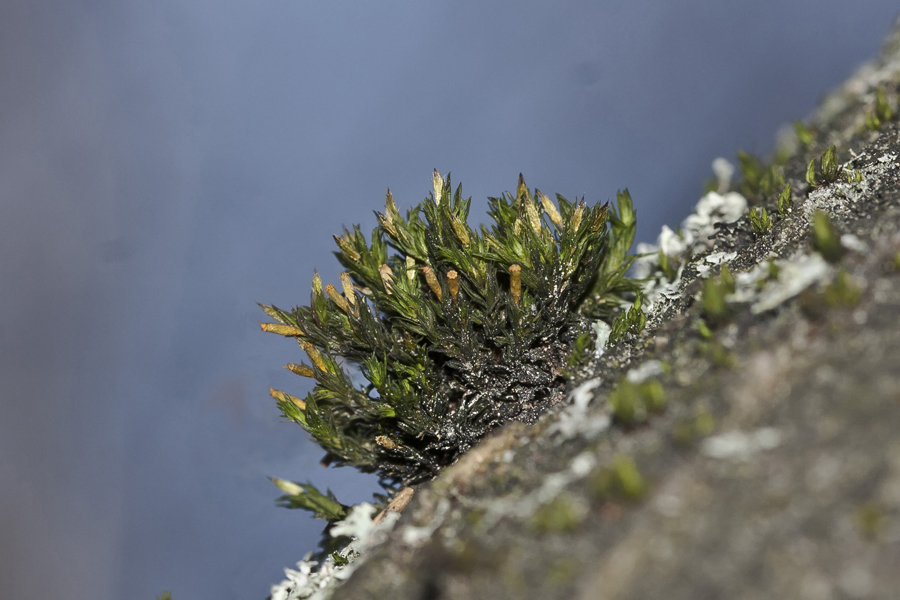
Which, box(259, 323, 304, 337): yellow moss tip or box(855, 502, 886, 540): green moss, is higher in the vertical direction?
box(259, 323, 304, 337): yellow moss tip

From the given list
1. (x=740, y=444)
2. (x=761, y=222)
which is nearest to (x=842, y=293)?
(x=740, y=444)

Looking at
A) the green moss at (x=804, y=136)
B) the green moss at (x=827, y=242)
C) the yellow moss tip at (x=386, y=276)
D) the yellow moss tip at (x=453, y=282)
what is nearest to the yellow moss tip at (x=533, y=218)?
the yellow moss tip at (x=453, y=282)

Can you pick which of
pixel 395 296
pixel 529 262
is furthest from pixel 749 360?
pixel 395 296

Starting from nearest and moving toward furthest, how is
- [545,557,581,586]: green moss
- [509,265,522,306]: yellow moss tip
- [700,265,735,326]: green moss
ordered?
[545,557,581,586]: green moss
[700,265,735,326]: green moss
[509,265,522,306]: yellow moss tip

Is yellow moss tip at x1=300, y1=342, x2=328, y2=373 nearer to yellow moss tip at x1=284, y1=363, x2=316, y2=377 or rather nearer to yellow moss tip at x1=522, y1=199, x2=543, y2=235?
yellow moss tip at x1=284, y1=363, x2=316, y2=377

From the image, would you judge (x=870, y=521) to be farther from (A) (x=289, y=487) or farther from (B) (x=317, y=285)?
(A) (x=289, y=487)

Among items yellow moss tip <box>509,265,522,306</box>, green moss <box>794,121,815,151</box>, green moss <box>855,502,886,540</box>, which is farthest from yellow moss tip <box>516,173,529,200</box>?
green moss <box>794,121,815,151</box>

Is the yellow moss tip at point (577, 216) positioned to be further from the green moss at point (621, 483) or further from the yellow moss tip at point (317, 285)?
the green moss at point (621, 483)

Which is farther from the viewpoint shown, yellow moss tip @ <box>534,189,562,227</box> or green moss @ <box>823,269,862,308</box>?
yellow moss tip @ <box>534,189,562,227</box>
